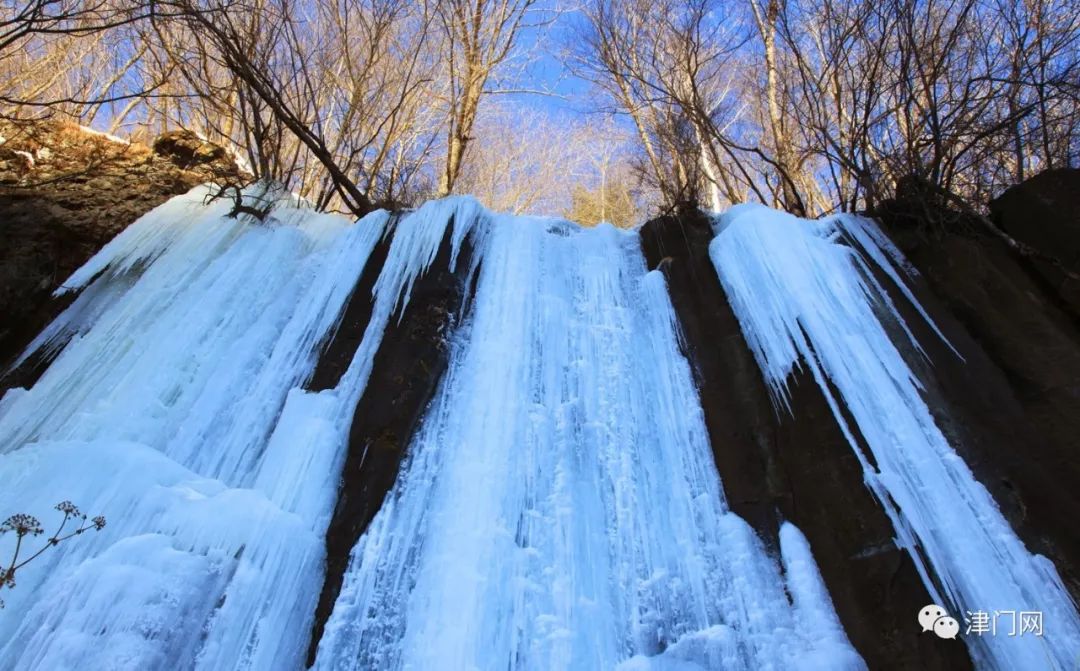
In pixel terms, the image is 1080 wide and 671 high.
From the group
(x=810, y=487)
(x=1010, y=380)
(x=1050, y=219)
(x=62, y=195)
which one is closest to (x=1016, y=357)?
(x=1010, y=380)

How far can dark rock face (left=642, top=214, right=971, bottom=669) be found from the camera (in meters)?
2.17

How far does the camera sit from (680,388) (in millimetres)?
3377

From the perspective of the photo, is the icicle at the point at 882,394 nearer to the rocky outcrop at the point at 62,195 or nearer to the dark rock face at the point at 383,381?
the dark rock face at the point at 383,381

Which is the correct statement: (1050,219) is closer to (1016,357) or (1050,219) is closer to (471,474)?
(1016,357)

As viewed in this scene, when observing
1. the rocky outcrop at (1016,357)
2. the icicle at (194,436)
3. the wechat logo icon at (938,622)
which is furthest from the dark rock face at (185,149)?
the wechat logo icon at (938,622)

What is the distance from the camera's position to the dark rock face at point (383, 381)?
8.70ft

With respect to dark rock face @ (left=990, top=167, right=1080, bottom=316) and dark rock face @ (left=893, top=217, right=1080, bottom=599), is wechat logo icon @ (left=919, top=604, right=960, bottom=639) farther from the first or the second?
dark rock face @ (left=990, top=167, right=1080, bottom=316)

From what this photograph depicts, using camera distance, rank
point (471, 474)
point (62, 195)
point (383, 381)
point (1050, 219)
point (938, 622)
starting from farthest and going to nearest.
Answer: point (62, 195), point (1050, 219), point (383, 381), point (471, 474), point (938, 622)

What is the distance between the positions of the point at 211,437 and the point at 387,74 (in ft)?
19.3

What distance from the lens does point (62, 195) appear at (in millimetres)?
4867

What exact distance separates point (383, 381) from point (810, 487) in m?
2.14

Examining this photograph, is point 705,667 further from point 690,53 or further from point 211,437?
point 690,53

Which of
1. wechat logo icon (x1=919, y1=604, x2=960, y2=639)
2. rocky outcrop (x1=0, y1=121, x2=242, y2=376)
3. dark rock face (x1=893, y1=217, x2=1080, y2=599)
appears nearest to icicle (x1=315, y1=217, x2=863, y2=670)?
wechat logo icon (x1=919, y1=604, x2=960, y2=639)

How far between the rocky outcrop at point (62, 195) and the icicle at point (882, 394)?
4.13 metres
